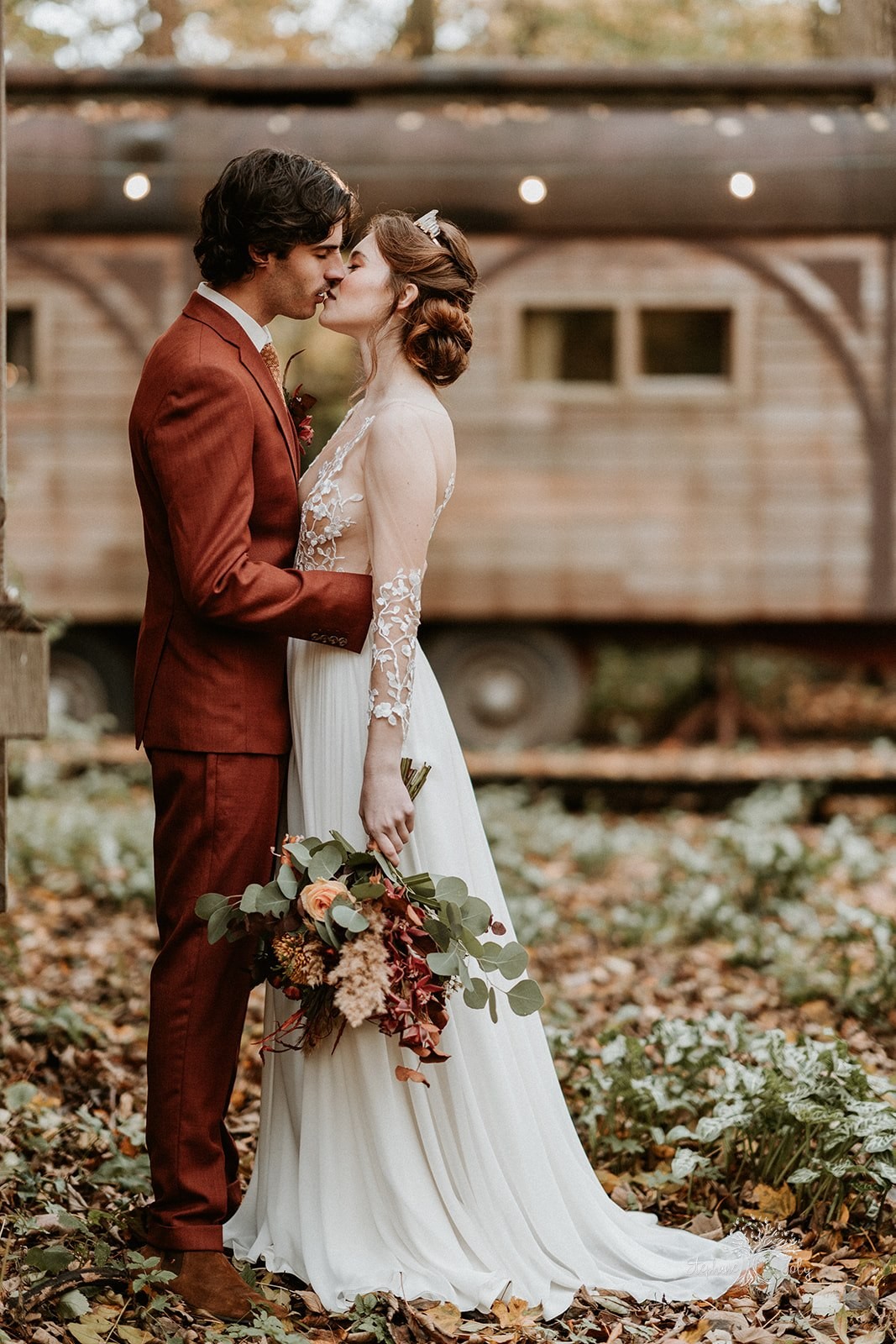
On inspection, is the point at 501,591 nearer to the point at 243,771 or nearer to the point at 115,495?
the point at 115,495

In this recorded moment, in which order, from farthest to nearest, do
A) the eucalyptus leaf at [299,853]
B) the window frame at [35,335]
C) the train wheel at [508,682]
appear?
the train wheel at [508,682] → the window frame at [35,335] → the eucalyptus leaf at [299,853]

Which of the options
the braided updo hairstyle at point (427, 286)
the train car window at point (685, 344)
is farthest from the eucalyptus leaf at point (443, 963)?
the train car window at point (685, 344)

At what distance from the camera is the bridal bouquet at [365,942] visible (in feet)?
8.90

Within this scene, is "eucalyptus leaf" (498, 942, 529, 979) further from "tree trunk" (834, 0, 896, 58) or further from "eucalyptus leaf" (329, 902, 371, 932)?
"tree trunk" (834, 0, 896, 58)

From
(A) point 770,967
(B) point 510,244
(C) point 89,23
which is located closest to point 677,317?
A: (B) point 510,244

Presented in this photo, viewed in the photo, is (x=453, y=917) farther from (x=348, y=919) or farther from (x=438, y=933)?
(x=348, y=919)

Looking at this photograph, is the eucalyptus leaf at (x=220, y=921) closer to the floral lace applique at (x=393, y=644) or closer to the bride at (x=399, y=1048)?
the bride at (x=399, y=1048)

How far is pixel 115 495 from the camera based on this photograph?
10.1 m

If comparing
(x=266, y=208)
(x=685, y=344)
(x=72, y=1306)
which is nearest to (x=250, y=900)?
(x=72, y=1306)

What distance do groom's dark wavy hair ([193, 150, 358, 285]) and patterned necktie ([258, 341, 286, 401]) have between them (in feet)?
0.53

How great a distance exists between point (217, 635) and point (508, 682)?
753 cm

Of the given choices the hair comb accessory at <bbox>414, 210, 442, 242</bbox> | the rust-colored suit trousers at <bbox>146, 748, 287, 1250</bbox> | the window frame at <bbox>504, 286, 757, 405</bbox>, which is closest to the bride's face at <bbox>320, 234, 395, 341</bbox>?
Result: the hair comb accessory at <bbox>414, 210, 442, 242</bbox>

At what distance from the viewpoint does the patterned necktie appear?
300cm

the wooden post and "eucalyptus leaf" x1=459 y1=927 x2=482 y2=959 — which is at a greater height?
the wooden post
